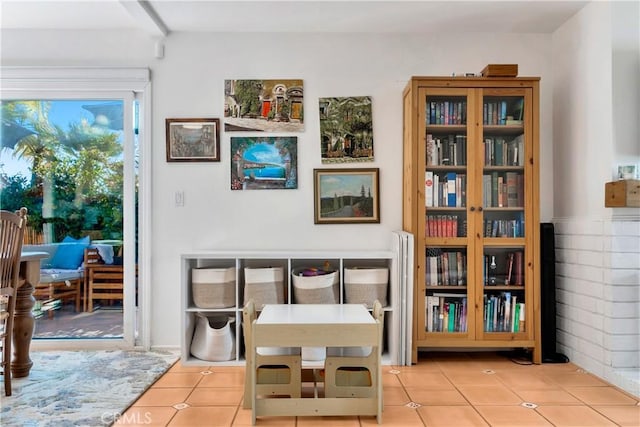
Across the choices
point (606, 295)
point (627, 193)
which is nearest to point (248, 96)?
point (627, 193)

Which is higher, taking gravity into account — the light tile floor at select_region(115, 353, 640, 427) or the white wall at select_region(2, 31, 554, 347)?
the white wall at select_region(2, 31, 554, 347)

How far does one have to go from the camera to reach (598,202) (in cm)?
310

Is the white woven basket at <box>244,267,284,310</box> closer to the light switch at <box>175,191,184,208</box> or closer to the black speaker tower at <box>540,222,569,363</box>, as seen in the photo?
the light switch at <box>175,191,184,208</box>

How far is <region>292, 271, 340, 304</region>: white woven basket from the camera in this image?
333 cm

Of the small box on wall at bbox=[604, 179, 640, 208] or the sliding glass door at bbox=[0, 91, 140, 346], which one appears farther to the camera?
the sliding glass door at bbox=[0, 91, 140, 346]

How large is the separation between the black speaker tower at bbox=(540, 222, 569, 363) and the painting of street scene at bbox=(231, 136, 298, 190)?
190 cm

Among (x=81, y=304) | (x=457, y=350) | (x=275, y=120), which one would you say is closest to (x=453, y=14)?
(x=275, y=120)

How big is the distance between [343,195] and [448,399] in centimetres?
166

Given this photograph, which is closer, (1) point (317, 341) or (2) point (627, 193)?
(1) point (317, 341)

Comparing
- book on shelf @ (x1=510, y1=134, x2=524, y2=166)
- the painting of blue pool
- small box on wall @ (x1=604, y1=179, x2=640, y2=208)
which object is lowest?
small box on wall @ (x1=604, y1=179, x2=640, y2=208)

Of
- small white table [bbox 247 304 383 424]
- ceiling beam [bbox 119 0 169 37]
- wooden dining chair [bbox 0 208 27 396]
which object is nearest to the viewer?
small white table [bbox 247 304 383 424]

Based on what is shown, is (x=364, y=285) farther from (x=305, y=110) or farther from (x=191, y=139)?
(x=191, y=139)

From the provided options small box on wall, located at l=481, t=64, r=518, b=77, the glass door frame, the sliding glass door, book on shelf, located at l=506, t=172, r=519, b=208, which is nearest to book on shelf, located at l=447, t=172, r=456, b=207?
book on shelf, located at l=506, t=172, r=519, b=208

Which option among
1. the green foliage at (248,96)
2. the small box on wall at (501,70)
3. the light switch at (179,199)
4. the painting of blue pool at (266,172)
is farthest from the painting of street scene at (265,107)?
the small box on wall at (501,70)
